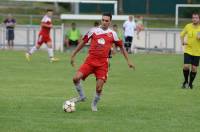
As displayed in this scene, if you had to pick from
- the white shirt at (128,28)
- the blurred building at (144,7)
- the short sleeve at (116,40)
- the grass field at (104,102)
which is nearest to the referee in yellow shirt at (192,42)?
the grass field at (104,102)

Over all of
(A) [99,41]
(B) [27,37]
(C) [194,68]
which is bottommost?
(C) [194,68]

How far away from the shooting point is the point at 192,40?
1745 cm

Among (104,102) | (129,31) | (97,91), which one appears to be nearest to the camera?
(97,91)

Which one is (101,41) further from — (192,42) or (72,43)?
(72,43)

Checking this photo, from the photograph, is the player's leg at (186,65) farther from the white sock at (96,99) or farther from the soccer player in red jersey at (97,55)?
the white sock at (96,99)

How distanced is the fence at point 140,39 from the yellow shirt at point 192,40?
59.9 feet

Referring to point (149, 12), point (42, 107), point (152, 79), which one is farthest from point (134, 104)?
point (149, 12)

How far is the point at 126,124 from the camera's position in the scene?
37.9 feet

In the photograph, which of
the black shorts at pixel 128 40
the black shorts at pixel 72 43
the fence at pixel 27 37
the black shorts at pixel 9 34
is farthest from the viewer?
the fence at pixel 27 37

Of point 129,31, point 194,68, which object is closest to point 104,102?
point 194,68

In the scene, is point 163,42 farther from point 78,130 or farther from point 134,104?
point 78,130

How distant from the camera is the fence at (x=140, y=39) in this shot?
117 ft

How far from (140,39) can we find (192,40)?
63.6 feet

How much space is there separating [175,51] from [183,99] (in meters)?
21.0
